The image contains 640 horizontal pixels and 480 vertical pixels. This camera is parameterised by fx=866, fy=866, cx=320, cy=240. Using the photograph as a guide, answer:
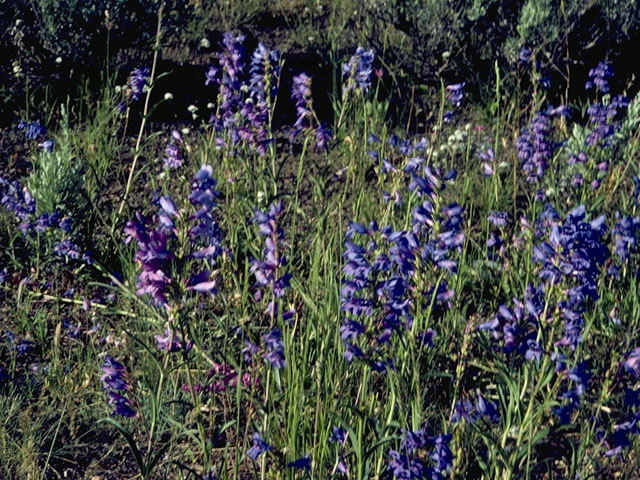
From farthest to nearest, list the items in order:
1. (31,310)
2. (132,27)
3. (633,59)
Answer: (633,59), (132,27), (31,310)

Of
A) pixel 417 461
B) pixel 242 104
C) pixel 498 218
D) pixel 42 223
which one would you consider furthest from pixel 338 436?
pixel 242 104

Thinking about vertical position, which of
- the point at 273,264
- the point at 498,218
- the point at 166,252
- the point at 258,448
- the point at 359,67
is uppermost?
the point at 359,67

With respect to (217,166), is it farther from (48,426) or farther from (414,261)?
(414,261)

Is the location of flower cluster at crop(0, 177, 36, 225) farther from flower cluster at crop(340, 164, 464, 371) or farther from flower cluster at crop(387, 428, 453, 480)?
flower cluster at crop(387, 428, 453, 480)

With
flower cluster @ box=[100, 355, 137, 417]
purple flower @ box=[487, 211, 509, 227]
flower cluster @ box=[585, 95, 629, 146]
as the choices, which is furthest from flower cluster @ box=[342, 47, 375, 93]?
flower cluster @ box=[100, 355, 137, 417]

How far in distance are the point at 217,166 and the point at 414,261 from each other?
1.97m

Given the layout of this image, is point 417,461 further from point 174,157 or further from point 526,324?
point 174,157

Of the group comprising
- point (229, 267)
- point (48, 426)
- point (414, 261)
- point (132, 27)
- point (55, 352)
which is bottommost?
point (48, 426)

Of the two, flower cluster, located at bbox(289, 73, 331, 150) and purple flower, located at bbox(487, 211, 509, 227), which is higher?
flower cluster, located at bbox(289, 73, 331, 150)

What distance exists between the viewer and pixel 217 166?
411 centimetres

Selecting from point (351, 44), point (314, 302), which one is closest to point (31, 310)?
point (314, 302)

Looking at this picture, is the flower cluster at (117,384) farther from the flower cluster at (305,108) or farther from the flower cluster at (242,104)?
the flower cluster at (305,108)

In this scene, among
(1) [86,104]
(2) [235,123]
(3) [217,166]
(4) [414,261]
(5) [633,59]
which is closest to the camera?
(4) [414,261]

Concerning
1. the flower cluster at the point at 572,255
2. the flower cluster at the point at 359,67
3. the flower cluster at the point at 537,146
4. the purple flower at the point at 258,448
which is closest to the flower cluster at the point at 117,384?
the purple flower at the point at 258,448
